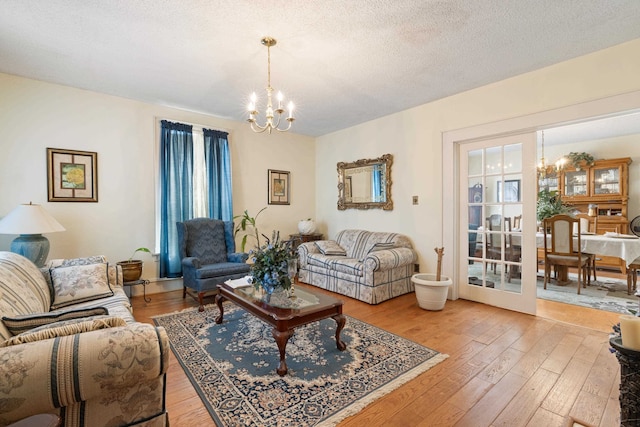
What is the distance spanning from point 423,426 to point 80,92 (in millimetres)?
4910

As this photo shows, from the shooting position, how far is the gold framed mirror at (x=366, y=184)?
4.55 meters

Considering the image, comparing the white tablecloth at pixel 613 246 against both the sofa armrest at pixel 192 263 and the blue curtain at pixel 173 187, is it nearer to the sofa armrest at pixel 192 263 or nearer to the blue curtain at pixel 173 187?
the sofa armrest at pixel 192 263

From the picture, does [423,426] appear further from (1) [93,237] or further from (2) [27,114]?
(2) [27,114]

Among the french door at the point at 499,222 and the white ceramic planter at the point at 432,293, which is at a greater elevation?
the french door at the point at 499,222

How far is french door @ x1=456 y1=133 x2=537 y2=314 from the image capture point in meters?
3.24

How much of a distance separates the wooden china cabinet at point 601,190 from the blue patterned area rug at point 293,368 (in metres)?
5.79

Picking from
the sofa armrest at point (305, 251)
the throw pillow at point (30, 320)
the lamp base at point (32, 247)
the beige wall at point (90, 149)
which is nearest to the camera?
the throw pillow at point (30, 320)

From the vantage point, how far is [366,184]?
4.89m

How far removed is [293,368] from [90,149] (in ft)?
12.2

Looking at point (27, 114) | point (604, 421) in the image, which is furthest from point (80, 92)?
point (604, 421)

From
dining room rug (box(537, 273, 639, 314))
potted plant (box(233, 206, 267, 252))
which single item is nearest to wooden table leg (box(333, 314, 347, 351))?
potted plant (box(233, 206, 267, 252))

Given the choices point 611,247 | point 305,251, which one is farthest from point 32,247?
point 611,247

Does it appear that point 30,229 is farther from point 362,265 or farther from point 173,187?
point 362,265

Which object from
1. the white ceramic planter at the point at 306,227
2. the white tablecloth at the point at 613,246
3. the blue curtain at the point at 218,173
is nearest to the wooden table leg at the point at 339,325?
the blue curtain at the point at 218,173
